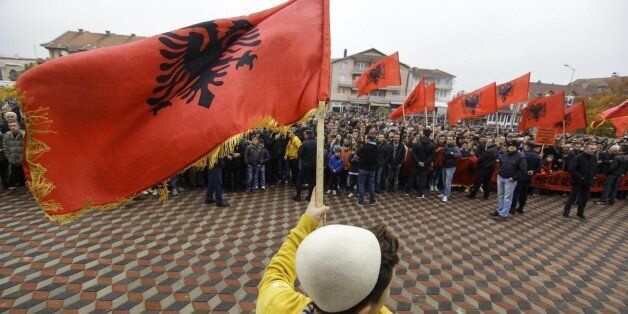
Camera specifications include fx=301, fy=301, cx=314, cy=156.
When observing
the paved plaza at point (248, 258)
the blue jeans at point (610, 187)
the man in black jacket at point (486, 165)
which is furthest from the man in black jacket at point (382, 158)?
the blue jeans at point (610, 187)

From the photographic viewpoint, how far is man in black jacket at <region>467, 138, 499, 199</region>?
882 centimetres

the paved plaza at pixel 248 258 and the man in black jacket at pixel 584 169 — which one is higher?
the man in black jacket at pixel 584 169

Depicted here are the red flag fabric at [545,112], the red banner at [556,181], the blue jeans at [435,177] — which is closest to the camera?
the red flag fabric at [545,112]

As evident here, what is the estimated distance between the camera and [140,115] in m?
2.13

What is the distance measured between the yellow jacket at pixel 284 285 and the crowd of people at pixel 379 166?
18.8 ft

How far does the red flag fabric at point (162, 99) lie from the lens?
1.80 metres

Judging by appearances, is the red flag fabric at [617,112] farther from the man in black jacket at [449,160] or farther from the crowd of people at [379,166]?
the man in black jacket at [449,160]

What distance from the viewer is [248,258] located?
16.5ft

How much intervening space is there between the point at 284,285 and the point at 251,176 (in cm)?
745

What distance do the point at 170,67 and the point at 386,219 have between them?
6021mm

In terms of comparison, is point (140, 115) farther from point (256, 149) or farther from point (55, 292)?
point (256, 149)

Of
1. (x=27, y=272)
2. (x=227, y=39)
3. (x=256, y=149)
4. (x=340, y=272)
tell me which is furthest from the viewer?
(x=256, y=149)

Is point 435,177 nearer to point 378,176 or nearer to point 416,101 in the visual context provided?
point 378,176

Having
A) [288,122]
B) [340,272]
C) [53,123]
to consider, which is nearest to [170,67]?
[53,123]
